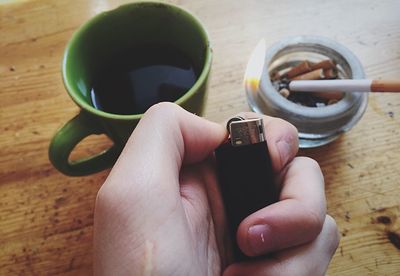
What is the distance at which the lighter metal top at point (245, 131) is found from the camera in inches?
15.7

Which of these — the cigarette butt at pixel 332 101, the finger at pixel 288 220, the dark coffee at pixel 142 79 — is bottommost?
the cigarette butt at pixel 332 101

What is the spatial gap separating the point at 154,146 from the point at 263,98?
233 millimetres

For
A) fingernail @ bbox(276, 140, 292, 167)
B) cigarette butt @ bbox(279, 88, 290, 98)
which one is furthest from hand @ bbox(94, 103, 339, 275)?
cigarette butt @ bbox(279, 88, 290, 98)

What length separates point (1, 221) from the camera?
568 millimetres

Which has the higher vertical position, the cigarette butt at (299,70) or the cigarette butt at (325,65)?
the cigarette butt at (325,65)

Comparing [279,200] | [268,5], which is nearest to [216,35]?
[268,5]

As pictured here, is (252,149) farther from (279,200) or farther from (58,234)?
(58,234)

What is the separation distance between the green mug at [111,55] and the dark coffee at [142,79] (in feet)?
0.04

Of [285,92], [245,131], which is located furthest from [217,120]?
[245,131]

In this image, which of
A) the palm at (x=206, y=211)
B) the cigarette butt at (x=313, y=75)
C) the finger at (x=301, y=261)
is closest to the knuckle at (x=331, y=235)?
the finger at (x=301, y=261)

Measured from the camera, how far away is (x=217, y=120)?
0.61 metres

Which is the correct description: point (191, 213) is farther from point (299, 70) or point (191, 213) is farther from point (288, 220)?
point (299, 70)

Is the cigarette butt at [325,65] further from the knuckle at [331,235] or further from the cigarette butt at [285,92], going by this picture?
the knuckle at [331,235]

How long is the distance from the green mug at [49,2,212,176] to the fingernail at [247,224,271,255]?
0.15 m
